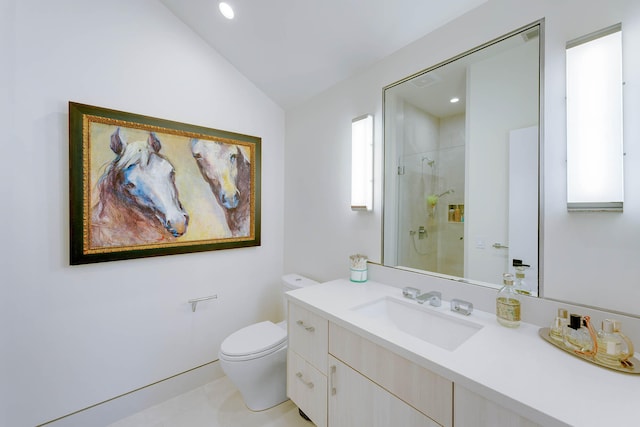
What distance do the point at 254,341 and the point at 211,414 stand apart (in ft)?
1.85

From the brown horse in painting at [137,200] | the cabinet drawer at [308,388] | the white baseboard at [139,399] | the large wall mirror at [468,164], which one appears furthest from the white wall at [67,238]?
the large wall mirror at [468,164]

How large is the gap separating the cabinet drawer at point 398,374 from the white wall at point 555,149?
0.64 metres

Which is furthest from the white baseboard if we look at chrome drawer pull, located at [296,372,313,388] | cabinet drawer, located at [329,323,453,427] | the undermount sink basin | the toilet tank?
the undermount sink basin

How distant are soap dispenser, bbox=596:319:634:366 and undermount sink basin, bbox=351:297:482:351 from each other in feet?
1.14

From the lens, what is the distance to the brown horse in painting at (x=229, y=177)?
78.9 inches

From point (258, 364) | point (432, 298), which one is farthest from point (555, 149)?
point (258, 364)

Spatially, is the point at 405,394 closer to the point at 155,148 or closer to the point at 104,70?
the point at 155,148

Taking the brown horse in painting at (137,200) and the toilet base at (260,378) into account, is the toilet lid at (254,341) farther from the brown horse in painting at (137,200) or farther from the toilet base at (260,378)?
the brown horse in painting at (137,200)

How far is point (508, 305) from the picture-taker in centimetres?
105

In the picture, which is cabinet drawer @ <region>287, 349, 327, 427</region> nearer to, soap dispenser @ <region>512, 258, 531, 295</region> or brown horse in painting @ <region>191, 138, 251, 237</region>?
soap dispenser @ <region>512, 258, 531, 295</region>

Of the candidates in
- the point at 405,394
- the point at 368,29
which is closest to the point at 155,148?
the point at 368,29

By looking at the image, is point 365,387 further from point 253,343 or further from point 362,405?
point 253,343

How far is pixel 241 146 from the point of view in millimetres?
2195

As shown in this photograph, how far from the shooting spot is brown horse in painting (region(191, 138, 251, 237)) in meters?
2.00
